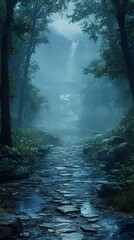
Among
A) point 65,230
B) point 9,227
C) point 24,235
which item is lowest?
point 65,230

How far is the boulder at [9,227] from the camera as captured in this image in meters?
5.19

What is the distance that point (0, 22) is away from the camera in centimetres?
1788

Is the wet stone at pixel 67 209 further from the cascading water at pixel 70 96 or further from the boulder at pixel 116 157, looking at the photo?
the cascading water at pixel 70 96

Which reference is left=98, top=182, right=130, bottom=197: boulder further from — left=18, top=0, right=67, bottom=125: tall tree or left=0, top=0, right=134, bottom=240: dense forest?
left=18, top=0, right=67, bottom=125: tall tree

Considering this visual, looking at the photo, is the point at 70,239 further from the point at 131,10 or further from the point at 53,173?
the point at 131,10

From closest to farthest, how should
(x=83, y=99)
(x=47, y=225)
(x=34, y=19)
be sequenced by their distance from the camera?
1. (x=47, y=225)
2. (x=34, y=19)
3. (x=83, y=99)

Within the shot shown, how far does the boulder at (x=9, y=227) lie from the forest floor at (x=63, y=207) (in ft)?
0.45

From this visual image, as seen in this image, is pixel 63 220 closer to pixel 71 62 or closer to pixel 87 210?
pixel 87 210

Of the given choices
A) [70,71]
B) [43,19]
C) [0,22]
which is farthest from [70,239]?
[70,71]

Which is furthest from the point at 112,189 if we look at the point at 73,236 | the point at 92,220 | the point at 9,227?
the point at 9,227

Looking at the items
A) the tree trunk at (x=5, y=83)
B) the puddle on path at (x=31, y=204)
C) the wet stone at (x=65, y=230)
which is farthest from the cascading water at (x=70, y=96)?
the wet stone at (x=65, y=230)

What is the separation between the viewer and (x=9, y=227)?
5.38 m

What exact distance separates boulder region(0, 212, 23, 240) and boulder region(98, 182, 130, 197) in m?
3.26

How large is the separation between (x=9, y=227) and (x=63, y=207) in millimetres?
2275
